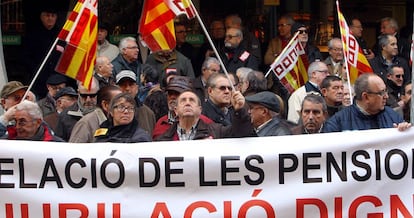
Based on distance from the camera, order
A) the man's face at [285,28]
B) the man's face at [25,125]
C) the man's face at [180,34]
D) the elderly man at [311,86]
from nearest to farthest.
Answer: the man's face at [25,125] → the elderly man at [311,86] → the man's face at [285,28] → the man's face at [180,34]

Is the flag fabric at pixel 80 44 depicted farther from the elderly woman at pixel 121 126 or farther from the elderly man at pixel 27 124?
the elderly man at pixel 27 124

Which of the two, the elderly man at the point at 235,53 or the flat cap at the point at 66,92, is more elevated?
the elderly man at the point at 235,53

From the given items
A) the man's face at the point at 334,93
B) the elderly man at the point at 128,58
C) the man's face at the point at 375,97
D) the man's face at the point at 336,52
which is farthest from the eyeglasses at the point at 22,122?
the man's face at the point at 336,52

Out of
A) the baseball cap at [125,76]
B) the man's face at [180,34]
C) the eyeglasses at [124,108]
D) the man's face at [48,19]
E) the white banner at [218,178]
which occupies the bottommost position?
the white banner at [218,178]

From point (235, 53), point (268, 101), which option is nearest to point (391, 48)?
point (235, 53)

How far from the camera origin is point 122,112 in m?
7.95

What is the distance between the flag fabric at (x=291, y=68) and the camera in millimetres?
10891

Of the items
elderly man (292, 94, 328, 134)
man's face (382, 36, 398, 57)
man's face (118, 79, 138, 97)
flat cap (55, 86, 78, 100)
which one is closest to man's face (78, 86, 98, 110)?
flat cap (55, 86, 78, 100)

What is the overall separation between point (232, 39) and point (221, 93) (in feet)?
10.5

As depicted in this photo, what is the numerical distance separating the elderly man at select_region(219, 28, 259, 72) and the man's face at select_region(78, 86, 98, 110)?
277cm

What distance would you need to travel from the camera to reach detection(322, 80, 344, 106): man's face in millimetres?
9430

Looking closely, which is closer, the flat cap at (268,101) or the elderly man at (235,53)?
the flat cap at (268,101)

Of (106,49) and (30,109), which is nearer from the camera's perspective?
(30,109)

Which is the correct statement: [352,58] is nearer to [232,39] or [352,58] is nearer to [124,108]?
[124,108]
